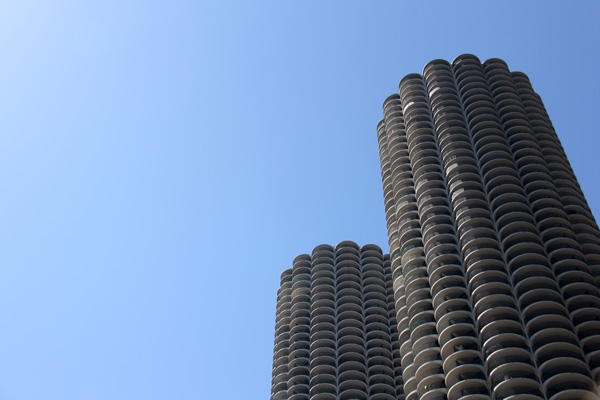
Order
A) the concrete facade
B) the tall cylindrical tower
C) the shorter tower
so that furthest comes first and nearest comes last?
the shorter tower → the concrete facade → the tall cylindrical tower

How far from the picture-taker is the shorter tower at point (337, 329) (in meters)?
105

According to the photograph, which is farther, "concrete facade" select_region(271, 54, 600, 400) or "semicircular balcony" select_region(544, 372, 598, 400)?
"concrete facade" select_region(271, 54, 600, 400)

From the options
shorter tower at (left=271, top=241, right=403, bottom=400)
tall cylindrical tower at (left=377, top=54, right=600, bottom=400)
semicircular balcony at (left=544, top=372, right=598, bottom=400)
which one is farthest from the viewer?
shorter tower at (left=271, top=241, right=403, bottom=400)

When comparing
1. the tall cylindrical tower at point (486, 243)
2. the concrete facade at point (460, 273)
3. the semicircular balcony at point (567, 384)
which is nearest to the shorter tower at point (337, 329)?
the concrete facade at point (460, 273)

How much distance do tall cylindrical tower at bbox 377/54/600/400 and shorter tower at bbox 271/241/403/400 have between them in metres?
18.5

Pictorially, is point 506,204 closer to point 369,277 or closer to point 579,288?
point 579,288

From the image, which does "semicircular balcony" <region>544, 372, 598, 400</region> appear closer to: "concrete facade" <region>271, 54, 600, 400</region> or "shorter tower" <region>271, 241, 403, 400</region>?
"concrete facade" <region>271, 54, 600, 400</region>

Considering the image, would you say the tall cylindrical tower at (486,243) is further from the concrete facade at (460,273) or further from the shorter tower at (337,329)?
the shorter tower at (337,329)

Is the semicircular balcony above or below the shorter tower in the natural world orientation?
below

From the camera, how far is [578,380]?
66.8m

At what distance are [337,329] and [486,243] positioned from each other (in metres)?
38.2

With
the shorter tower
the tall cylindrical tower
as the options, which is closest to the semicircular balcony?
the tall cylindrical tower

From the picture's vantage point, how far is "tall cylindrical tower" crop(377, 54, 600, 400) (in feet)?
234

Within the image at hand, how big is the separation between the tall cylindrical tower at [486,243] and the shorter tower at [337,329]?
60.8 ft
